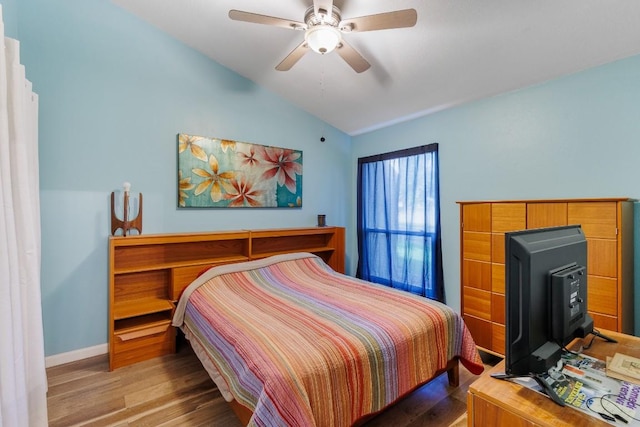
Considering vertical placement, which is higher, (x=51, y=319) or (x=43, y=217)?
(x=43, y=217)

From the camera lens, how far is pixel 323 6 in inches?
68.4

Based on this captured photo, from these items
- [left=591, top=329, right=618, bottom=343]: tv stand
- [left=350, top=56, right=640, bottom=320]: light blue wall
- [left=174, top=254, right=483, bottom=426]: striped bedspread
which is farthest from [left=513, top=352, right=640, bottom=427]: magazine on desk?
[left=350, top=56, right=640, bottom=320]: light blue wall

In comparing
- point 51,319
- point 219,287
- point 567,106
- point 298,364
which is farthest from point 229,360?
point 567,106

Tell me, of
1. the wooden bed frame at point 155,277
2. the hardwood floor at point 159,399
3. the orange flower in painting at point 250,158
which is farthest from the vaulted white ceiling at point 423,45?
the hardwood floor at point 159,399

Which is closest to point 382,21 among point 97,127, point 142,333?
point 97,127

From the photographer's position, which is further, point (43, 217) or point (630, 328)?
point (43, 217)

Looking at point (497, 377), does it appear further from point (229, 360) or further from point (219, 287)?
point (219, 287)

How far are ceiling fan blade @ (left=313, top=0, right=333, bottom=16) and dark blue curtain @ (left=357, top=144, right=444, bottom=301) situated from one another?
6.72 feet

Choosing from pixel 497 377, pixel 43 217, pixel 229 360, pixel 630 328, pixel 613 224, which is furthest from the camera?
pixel 43 217

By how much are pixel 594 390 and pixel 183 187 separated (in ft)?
10.3

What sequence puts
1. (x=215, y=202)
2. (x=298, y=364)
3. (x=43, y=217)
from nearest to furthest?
(x=298, y=364) < (x=43, y=217) < (x=215, y=202)

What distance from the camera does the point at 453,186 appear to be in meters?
3.20

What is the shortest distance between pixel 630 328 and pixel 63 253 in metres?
4.44

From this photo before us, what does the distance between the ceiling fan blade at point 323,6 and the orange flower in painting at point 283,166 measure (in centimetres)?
194
